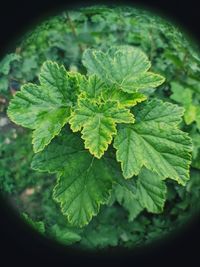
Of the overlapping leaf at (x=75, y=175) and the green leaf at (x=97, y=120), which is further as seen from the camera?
the overlapping leaf at (x=75, y=175)

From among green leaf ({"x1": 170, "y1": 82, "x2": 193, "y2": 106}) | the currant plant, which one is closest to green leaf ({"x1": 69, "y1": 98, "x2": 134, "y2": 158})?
the currant plant

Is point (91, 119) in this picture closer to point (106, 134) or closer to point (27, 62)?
point (106, 134)

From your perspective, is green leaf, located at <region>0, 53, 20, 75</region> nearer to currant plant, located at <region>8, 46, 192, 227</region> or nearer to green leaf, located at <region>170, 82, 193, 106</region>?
currant plant, located at <region>8, 46, 192, 227</region>

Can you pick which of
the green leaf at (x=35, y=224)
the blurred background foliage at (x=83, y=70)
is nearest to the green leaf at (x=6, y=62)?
the blurred background foliage at (x=83, y=70)

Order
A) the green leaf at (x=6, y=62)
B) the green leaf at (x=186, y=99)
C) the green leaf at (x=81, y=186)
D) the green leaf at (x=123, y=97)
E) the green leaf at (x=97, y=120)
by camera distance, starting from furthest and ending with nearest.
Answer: the green leaf at (x=186, y=99) < the green leaf at (x=6, y=62) < the green leaf at (x=81, y=186) < the green leaf at (x=123, y=97) < the green leaf at (x=97, y=120)

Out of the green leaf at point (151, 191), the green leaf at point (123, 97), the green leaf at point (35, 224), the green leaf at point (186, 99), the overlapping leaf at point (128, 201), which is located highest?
the green leaf at point (186, 99)

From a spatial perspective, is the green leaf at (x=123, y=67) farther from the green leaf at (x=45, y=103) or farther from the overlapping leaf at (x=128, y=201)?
the overlapping leaf at (x=128, y=201)

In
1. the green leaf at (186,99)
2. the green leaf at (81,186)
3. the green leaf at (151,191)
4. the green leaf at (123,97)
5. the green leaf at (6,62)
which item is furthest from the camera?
the green leaf at (186,99)
